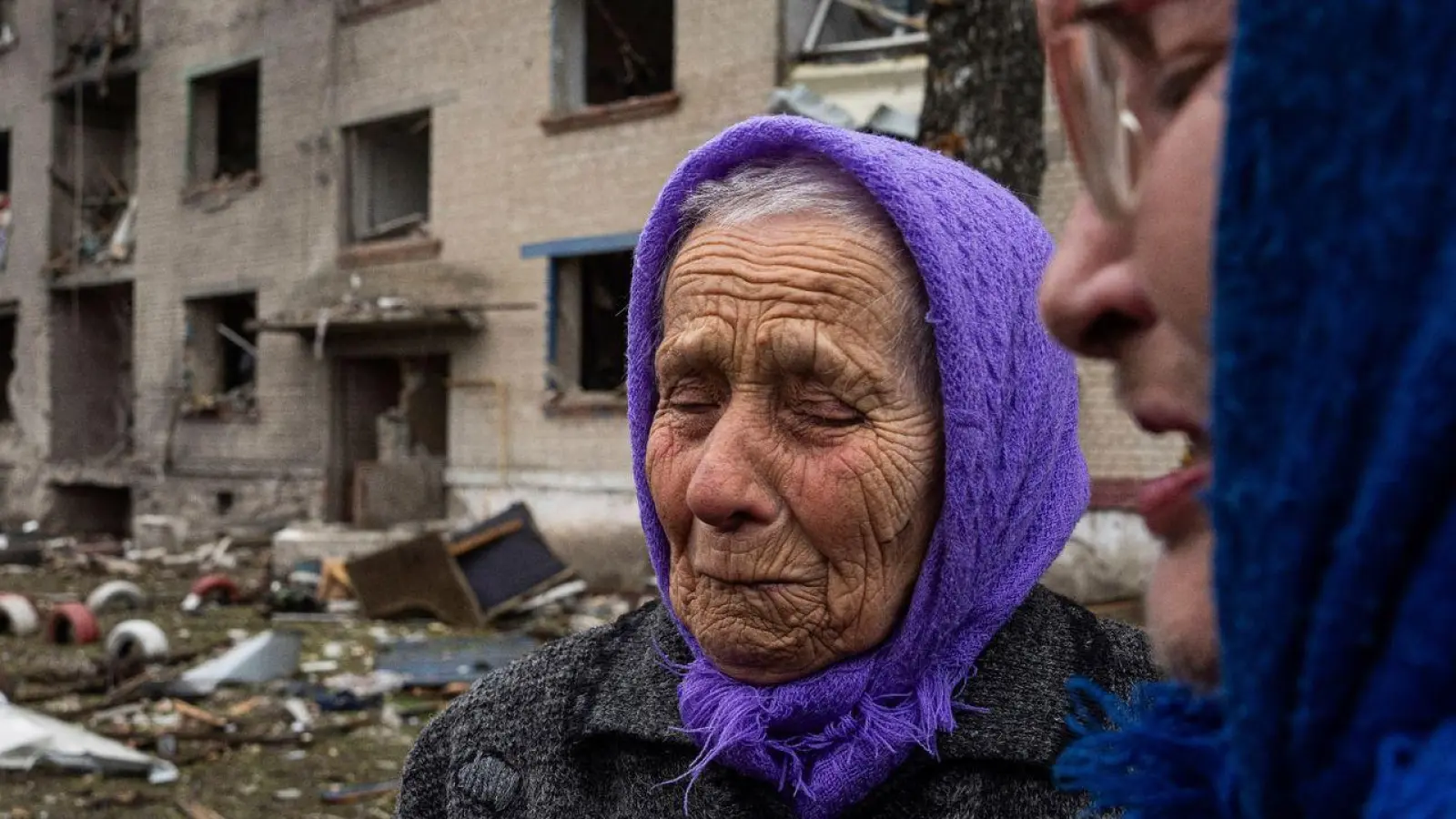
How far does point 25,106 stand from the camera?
18.8 metres

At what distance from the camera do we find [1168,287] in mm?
553

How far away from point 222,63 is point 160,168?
2.08m

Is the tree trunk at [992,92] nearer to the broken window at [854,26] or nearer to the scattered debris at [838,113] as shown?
the scattered debris at [838,113]

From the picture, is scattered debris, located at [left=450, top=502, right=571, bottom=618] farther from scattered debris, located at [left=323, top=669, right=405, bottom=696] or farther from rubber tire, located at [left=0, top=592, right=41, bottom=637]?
rubber tire, located at [left=0, top=592, right=41, bottom=637]

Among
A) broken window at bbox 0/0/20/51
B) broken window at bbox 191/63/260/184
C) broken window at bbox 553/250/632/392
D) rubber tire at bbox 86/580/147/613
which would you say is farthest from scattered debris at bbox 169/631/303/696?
broken window at bbox 0/0/20/51

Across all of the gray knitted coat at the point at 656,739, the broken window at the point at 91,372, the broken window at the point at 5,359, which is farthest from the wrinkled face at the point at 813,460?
the broken window at the point at 5,359

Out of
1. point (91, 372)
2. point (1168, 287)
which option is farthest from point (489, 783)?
point (91, 372)

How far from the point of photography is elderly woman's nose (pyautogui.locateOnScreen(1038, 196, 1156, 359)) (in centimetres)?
59

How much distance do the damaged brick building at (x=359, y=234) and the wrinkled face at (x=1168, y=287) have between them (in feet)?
27.6

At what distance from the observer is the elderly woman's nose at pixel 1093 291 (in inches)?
23.3

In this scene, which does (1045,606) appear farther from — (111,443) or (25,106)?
(25,106)

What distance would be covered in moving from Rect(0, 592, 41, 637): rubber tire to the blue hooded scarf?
10926 mm

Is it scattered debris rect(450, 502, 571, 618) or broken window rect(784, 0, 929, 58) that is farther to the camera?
broken window rect(784, 0, 929, 58)

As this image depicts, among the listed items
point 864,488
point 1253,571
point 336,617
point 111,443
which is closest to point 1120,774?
point 1253,571
